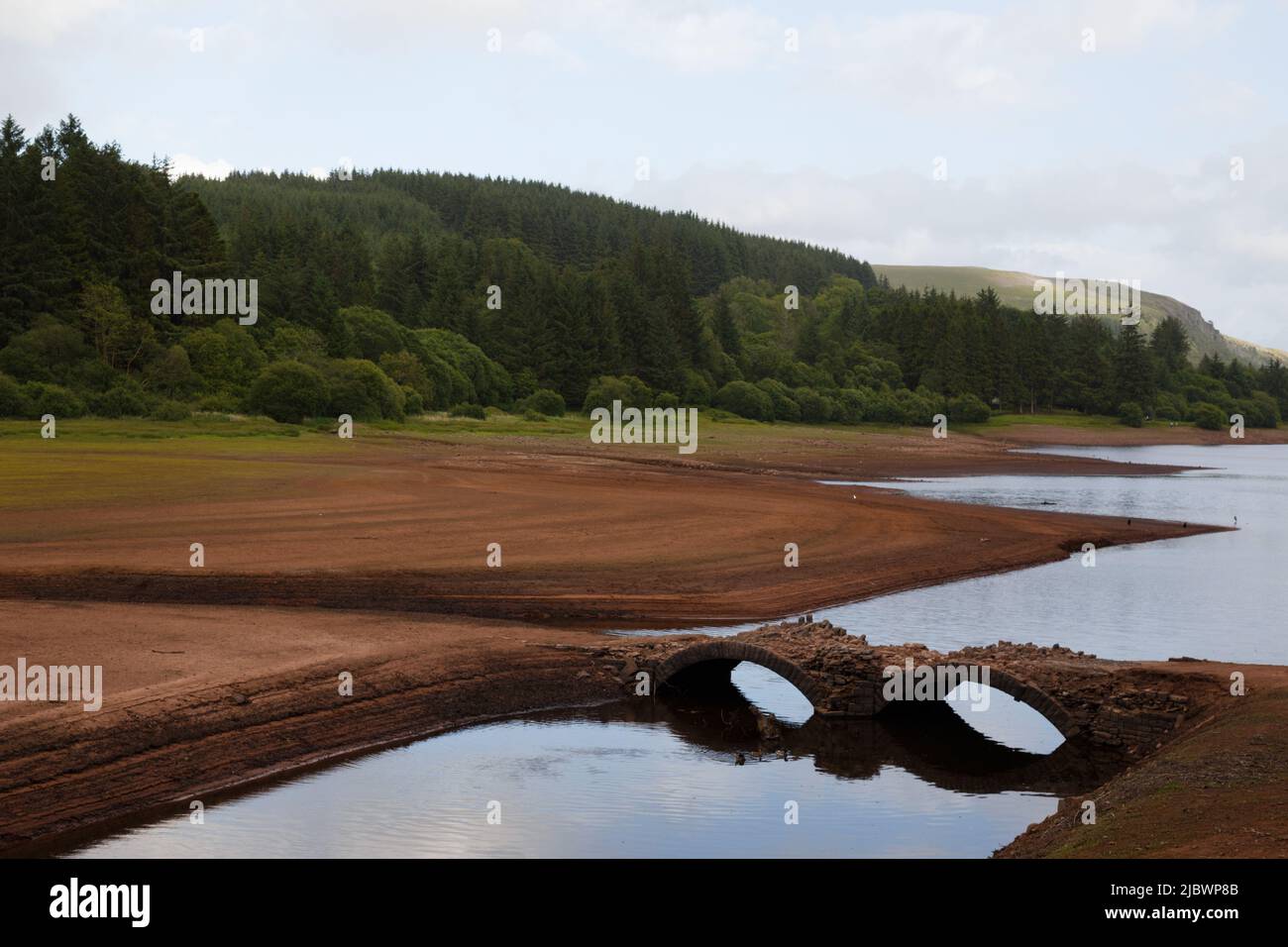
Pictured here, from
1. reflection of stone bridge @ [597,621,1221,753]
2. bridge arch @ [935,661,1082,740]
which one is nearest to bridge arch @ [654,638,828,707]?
reflection of stone bridge @ [597,621,1221,753]

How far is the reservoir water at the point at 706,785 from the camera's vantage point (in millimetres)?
17766

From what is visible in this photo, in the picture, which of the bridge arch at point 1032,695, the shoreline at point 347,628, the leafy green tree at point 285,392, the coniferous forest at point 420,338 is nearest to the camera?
the shoreline at point 347,628

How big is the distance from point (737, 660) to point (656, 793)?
5880mm

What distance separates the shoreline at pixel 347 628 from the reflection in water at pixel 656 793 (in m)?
0.90

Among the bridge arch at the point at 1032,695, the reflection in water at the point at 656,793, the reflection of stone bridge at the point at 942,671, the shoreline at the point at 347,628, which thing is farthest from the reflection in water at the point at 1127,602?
the reflection in water at the point at 656,793

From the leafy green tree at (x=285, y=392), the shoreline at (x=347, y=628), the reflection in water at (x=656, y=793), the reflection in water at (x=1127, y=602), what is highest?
the leafy green tree at (x=285, y=392)

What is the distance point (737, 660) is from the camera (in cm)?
2559

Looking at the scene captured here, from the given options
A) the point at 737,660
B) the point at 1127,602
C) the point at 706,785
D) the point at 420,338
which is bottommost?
the point at 706,785

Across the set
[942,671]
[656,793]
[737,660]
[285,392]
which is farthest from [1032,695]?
[285,392]

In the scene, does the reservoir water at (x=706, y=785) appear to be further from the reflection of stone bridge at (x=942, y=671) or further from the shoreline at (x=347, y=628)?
the shoreline at (x=347, y=628)

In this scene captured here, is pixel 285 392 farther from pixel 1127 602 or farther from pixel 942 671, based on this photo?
pixel 942 671

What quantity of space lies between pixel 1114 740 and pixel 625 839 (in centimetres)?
955

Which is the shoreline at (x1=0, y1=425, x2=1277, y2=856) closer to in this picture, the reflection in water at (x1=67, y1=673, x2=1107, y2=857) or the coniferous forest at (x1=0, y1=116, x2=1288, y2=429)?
the reflection in water at (x1=67, y1=673, x2=1107, y2=857)
